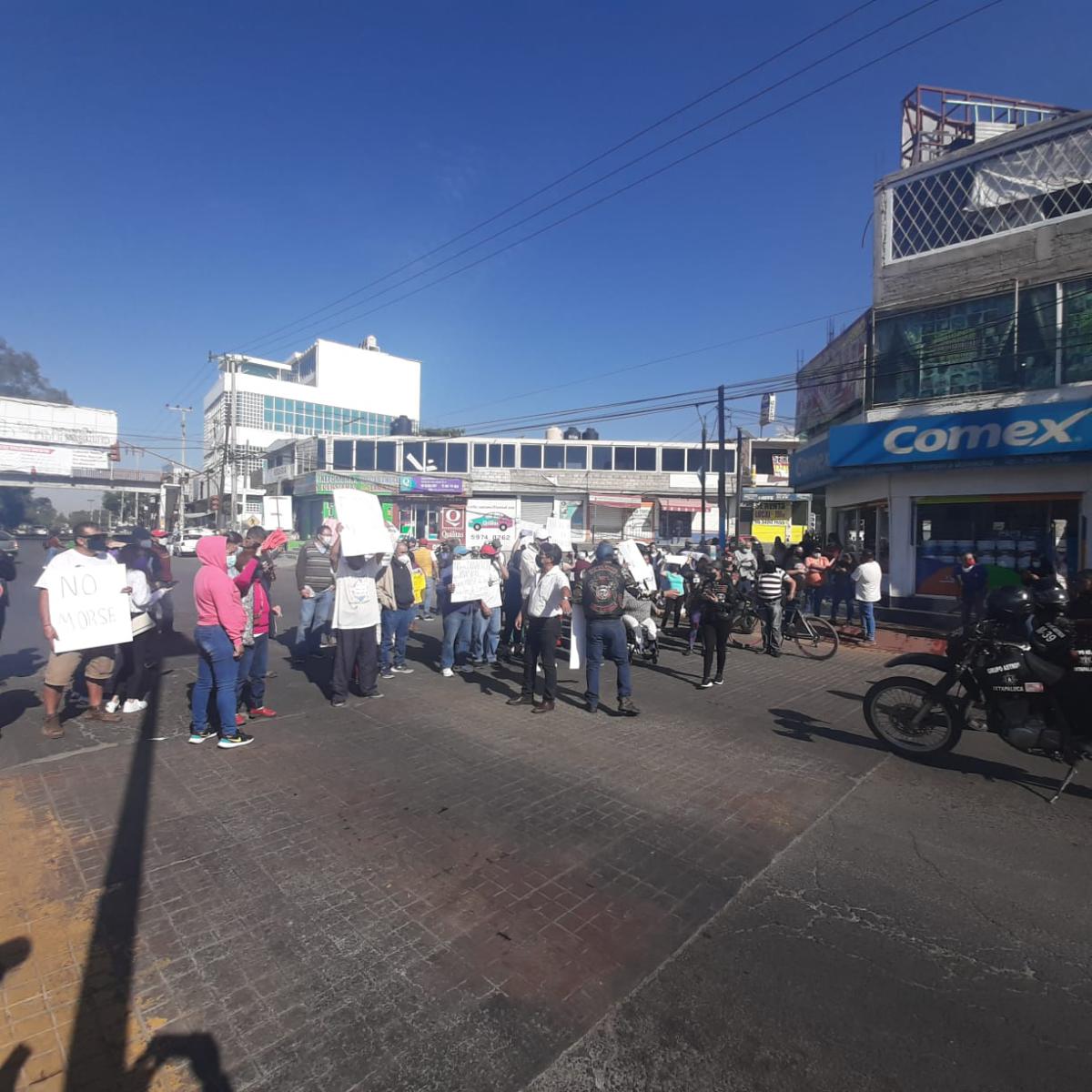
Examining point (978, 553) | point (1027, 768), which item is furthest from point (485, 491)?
point (1027, 768)

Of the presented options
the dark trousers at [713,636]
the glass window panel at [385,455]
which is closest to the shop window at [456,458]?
the glass window panel at [385,455]

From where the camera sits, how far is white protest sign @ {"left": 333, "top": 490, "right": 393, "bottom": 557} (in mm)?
6730

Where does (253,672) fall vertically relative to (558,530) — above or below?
below

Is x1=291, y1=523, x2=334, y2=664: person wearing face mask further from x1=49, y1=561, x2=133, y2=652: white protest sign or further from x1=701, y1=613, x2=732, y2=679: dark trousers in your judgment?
x1=701, y1=613, x2=732, y2=679: dark trousers

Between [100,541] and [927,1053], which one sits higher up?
[100,541]

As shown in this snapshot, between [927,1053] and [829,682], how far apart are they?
6.47 meters

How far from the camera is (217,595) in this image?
5.21m

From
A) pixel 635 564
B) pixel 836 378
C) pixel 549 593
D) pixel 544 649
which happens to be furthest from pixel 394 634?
pixel 836 378

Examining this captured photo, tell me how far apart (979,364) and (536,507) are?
106ft

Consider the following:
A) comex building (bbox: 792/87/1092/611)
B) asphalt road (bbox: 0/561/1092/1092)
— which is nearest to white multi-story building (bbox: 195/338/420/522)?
comex building (bbox: 792/87/1092/611)

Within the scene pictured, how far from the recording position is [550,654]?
6.87 m

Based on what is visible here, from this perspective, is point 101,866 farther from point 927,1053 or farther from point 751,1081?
point 927,1053

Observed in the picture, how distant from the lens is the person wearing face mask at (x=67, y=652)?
5.58 m

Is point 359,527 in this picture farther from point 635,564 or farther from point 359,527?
point 635,564
